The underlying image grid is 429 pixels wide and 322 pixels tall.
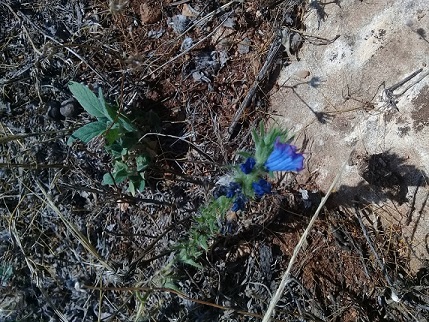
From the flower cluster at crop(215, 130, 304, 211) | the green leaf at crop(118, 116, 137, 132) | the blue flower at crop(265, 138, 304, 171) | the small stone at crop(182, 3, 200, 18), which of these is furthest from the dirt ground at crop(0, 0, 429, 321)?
the blue flower at crop(265, 138, 304, 171)

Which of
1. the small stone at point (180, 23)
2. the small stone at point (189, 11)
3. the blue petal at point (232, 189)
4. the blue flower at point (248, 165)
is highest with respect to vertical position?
the small stone at point (189, 11)

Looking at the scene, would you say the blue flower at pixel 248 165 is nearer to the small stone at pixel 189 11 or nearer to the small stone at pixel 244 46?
the small stone at pixel 244 46

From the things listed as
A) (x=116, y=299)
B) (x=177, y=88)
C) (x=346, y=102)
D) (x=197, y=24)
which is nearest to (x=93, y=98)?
(x=177, y=88)

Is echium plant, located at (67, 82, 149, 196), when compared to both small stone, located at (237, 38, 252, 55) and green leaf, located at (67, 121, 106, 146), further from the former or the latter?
small stone, located at (237, 38, 252, 55)

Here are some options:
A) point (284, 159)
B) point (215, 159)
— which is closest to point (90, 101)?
point (215, 159)

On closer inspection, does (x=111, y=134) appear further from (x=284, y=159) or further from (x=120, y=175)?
(x=284, y=159)

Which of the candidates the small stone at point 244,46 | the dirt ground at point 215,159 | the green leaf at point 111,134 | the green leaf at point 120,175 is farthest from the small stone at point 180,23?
the green leaf at point 120,175
